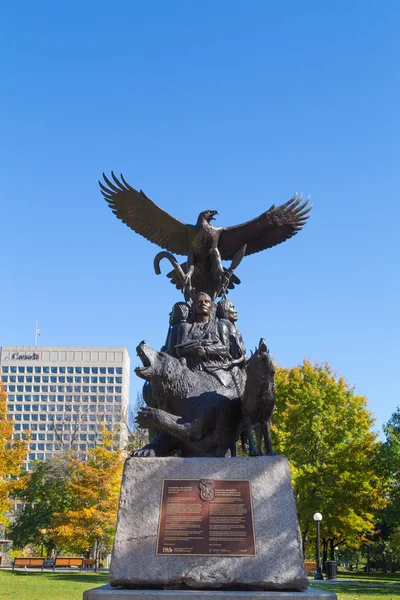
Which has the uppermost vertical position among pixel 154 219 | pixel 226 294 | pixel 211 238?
pixel 154 219

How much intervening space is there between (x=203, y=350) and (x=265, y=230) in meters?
3.60

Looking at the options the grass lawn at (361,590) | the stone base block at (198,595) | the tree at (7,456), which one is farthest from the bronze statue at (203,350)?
the tree at (7,456)

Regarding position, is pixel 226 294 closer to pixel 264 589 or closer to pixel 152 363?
pixel 152 363

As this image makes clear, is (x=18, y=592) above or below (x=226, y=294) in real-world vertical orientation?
below

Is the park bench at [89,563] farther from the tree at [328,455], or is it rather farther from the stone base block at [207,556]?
the stone base block at [207,556]

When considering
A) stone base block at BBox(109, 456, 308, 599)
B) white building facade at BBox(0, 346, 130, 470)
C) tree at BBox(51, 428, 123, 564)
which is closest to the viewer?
stone base block at BBox(109, 456, 308, 599)

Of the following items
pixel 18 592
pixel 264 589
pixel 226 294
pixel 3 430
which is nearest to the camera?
pixel 264 589

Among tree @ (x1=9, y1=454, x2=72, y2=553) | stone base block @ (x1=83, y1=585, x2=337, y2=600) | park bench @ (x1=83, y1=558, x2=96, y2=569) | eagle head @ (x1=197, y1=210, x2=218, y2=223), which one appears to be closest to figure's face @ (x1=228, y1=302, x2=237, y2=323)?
eagle head @ (x1=197, y1=210, x2=218, y2=223)

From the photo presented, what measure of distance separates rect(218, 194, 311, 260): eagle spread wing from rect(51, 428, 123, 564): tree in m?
17.7

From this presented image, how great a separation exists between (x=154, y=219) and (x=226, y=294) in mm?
2013

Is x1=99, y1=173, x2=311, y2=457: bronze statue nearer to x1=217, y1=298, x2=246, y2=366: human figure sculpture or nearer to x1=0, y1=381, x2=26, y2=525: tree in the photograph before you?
→ x1=217, y1=298, x2=246, y2=366: human figure sculpture

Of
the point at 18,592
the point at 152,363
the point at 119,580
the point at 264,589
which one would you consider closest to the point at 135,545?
the point at 119,580

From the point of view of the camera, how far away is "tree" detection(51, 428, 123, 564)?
24633 millimetres

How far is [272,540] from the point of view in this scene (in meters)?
5.49
